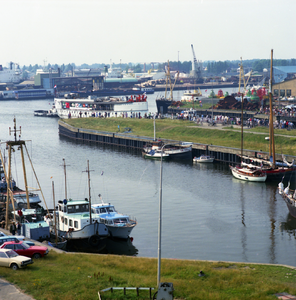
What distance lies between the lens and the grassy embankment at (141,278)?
2328 centimetres

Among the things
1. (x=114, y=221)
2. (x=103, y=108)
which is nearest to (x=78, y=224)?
(x=114, y=221)

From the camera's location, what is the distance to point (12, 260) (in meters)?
28.1

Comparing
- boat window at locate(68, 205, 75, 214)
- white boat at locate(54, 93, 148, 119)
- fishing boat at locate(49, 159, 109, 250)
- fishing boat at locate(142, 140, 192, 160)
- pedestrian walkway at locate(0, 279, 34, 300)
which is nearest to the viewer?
pedestrian walkway at locate(0, 279, 34, 300)

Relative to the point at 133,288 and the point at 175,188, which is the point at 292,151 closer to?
the point at 175,188

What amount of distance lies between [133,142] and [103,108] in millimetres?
53662

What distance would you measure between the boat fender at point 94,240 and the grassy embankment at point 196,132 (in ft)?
148

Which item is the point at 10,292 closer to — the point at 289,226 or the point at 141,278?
the point at 141,278

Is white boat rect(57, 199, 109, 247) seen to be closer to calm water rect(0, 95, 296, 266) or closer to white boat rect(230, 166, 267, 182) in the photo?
calm water rect(0, 95, 296, 266)

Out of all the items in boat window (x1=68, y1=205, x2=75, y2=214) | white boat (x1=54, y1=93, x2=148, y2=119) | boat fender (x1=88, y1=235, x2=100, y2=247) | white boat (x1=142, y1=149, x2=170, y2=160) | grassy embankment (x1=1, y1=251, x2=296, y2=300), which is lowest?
boat fender (x1=88, y1=235, x2=100, y2=247)

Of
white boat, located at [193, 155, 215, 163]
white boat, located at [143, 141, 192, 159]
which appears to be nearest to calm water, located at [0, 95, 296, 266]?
white boat, located at [193, 155, 215, 163]

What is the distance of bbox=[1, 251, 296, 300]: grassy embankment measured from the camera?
23.3 meters

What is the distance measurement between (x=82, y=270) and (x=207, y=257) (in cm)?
1241

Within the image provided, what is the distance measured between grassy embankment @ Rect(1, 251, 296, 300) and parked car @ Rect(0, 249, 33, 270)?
0.40 m

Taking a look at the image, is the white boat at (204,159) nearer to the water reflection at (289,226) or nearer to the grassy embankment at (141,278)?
the water reflection at (289,226)
